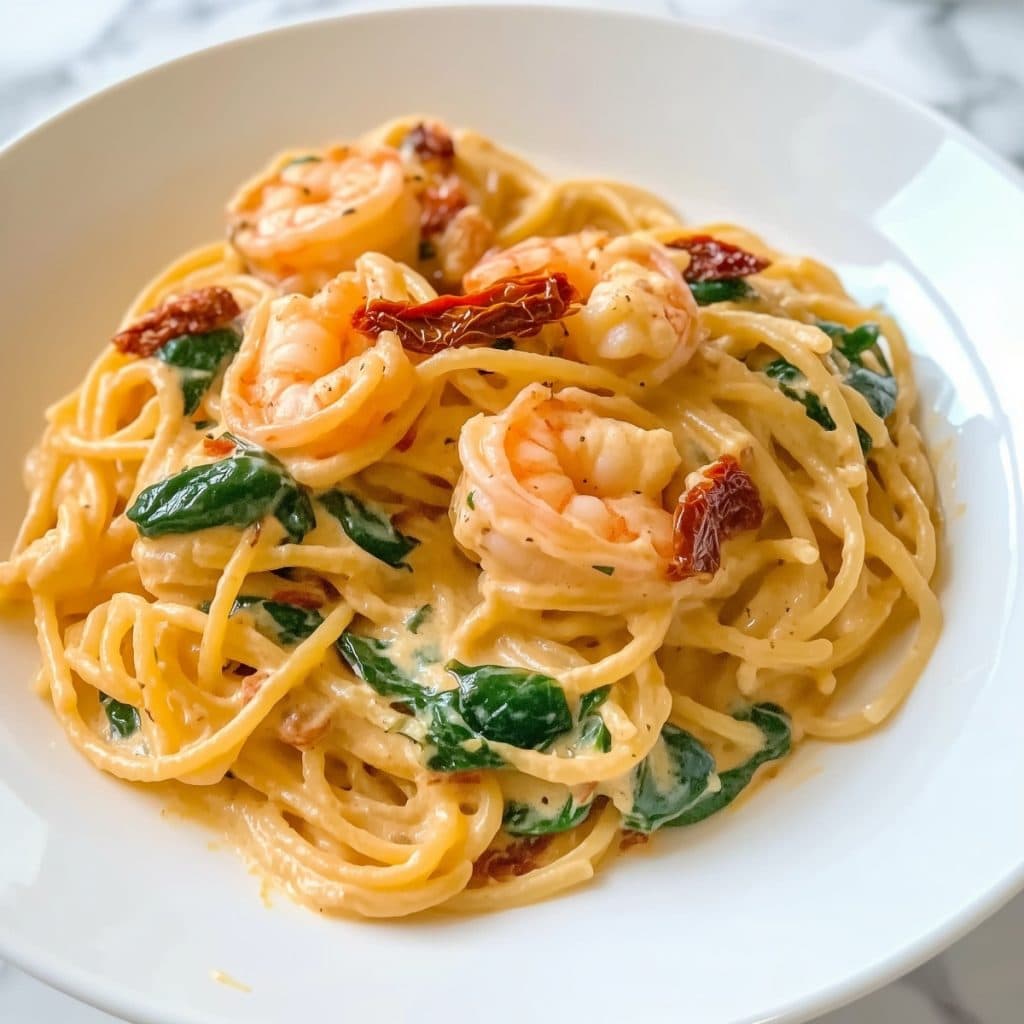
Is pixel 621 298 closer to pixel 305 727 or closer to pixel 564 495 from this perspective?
pixel 564 495

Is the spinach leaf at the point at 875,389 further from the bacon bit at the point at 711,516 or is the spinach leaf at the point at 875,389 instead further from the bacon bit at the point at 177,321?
the bacon bit at the point at 177,321

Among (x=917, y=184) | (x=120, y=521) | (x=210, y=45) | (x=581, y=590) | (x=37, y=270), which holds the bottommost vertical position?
(x=120, y=521)

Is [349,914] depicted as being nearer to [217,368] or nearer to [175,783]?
[175,783]

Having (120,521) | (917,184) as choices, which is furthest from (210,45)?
(917,184)

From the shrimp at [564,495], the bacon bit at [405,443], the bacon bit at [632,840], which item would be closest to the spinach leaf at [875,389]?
the shrimp at [564,495]

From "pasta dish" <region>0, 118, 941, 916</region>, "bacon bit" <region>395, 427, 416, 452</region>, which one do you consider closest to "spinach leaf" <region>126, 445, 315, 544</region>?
"pasta dish" <region>0, 118, 941, 916</region>

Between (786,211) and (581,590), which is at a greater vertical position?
(786,211)
